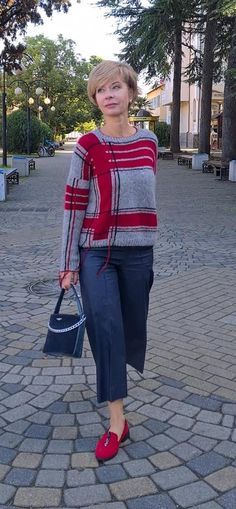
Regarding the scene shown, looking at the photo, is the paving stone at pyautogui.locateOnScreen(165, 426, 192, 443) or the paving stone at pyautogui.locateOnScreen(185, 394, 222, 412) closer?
the paving stone at pyautogui.locateOnScreen(165, 426, 192, 443)

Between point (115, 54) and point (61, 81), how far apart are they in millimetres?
32744

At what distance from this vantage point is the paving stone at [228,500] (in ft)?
8.52

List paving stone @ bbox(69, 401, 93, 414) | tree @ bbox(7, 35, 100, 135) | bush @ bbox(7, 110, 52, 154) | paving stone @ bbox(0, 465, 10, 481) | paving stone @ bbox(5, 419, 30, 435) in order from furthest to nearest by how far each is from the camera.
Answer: tree @ bbox(7, 35, 100, 135), bush @ bbox(7, 110, 52, 154), paving stone @ bbox(69, 401, 93, 414), paving stone @ bbox(5, 419, 30, 435), paving stone @ bbox(0, 465, 10, 481)

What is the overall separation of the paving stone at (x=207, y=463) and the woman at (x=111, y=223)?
413 millimetres

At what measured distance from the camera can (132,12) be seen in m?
24.5

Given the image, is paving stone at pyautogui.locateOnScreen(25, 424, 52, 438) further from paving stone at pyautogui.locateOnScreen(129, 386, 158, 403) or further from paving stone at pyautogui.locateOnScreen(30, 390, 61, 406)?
paving stone at pyautogui.locateOnScreen(129, 386, 158, 403)

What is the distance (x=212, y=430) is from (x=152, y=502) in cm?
78

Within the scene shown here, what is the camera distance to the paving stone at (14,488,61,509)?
2.61 metres

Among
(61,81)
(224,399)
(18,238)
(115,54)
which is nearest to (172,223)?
(18,238)

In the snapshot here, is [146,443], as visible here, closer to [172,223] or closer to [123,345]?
[123,345]

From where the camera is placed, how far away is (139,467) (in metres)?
2.90

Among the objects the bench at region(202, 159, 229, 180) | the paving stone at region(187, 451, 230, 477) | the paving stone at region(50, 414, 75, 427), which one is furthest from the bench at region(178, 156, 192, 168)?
the paving stone at region(187, 451, 230, 477)

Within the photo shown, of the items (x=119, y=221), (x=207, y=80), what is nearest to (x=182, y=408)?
(x=119, y=221)

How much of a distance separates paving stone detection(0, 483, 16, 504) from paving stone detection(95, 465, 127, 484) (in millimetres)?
421
